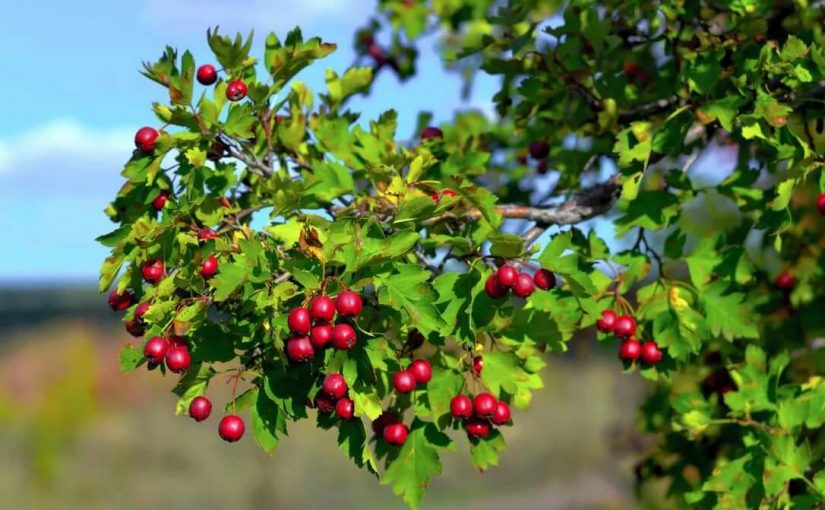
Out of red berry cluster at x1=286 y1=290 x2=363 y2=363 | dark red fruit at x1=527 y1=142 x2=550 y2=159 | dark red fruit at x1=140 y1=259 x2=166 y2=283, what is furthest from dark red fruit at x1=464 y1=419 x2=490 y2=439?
dark red fruit at x1=527 y1=142 x2=550 y2=159

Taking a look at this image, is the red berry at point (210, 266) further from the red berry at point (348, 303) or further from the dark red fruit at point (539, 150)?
the dark red fruit at point (539, 150)

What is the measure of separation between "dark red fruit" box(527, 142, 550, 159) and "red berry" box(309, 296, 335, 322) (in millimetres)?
2036

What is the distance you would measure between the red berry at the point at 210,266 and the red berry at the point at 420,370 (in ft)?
2.03

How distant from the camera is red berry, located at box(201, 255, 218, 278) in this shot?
2.87 metres

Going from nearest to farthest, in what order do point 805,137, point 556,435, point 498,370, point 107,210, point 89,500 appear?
point 498,370 < point 107,210 < point 805,137 < point 89,500 < point 556,435

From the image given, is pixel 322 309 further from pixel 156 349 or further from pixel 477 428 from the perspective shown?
pixel 477 428

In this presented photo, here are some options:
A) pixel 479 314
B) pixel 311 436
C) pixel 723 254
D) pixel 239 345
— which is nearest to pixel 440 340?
pixel 479 314

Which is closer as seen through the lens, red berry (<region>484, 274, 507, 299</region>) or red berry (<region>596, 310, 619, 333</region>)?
red berry (<region>484, 274, 507, 299</region>)

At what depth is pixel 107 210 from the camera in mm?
3463

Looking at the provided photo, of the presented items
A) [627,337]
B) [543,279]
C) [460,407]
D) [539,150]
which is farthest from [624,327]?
[539,150]

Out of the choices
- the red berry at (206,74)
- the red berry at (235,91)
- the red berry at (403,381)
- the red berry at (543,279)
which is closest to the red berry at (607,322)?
the red berry at (543,279)

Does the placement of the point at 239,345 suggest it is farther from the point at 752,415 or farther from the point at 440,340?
the point at 752,415

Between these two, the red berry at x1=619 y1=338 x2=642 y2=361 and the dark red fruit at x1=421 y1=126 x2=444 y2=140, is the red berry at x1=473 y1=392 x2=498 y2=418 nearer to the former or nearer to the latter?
the red berry at x1=619 y1=338 x2=642 y2=361

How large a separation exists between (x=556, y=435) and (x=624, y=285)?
18.5 m
